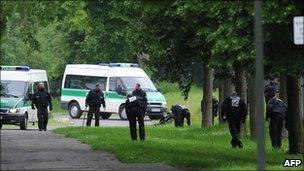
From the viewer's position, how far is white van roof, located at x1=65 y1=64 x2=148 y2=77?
42.9m

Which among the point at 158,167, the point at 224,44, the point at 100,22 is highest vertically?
the point at 100,22

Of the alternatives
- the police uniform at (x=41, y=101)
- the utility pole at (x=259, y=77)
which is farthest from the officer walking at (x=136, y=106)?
the utility pole at (x=259, y=77)

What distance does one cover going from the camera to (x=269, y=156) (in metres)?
18.5

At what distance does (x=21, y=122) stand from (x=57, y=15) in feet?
54.7

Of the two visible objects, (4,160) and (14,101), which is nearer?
(4,160)

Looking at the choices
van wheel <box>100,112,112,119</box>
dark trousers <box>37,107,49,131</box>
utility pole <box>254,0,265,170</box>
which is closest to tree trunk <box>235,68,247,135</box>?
dark trousers <box>37,107,49,131</box>

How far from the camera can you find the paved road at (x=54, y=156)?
607 inches

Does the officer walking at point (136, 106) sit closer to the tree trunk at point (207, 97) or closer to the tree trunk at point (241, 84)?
the tree trunk at point (241, 84)

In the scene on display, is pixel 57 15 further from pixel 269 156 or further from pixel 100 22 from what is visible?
pixel 100 22

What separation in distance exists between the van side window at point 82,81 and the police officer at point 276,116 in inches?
906

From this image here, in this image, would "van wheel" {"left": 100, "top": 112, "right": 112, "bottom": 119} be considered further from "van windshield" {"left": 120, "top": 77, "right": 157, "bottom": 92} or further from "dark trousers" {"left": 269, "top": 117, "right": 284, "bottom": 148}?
"dark trousers" {"left": 269, "top": 117, "right": 284, "bottom": 148}

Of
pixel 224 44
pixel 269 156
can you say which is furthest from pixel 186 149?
pixel 224 44

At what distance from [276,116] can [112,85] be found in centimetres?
2302

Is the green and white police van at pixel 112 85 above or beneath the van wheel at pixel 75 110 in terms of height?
above
